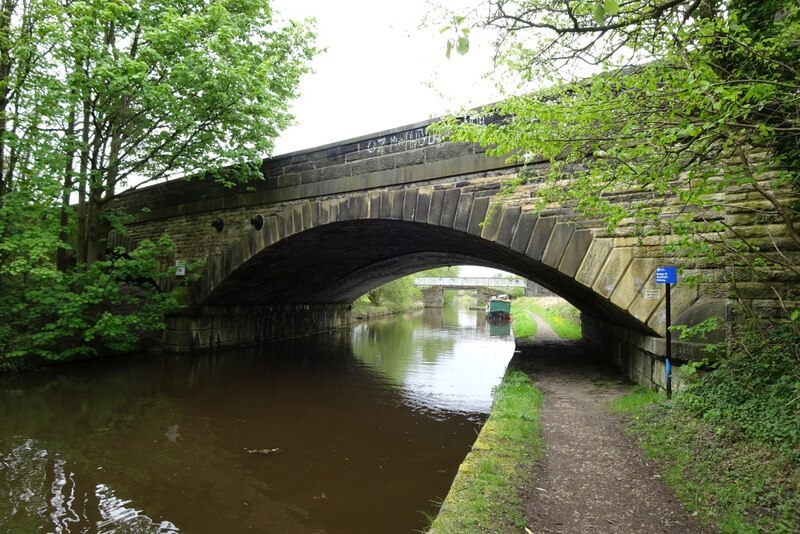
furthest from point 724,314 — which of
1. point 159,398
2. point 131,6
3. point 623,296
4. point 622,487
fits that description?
point 131,6

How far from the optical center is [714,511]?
2.71 meters

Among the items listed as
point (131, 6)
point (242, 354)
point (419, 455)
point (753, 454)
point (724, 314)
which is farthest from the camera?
point (242, 354)

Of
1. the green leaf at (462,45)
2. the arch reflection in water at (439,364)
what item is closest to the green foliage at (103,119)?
the arch reflection in water at (439,364)

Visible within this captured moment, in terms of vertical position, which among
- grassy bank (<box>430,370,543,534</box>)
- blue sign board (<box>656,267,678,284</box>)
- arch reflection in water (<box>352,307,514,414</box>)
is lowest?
arch reflection in water (<box>352,307,514,414</box>)

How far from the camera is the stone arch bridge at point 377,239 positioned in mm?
5617

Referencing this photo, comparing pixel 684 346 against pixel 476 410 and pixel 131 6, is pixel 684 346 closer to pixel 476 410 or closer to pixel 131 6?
pixel 476 410

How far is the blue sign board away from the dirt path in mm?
1587

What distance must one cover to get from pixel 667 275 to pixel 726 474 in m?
2.35

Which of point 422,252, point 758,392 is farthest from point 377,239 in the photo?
point 758,392

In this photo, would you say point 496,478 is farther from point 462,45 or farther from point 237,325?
point 237,325

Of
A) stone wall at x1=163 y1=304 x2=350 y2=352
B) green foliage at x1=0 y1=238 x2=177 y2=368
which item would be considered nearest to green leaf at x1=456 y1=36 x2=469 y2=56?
green foliage at x1=0 y1=238 x2=177 y2=368

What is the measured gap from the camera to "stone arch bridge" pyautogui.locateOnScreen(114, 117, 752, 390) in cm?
562

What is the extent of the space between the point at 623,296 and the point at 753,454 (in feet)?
8.60

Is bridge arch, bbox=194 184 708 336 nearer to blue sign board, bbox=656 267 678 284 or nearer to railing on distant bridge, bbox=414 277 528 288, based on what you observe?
blue sign board, bbox=656 267 678 284
